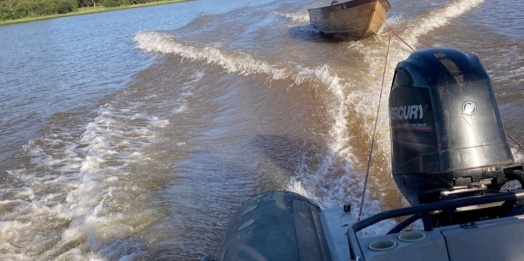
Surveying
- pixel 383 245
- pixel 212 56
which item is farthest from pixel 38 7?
pixel 383 245

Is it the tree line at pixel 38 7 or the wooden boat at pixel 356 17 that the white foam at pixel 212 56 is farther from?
the tree line at pixel 38 7

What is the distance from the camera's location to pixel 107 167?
632cm

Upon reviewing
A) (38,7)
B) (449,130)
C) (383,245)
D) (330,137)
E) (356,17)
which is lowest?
(330,137)

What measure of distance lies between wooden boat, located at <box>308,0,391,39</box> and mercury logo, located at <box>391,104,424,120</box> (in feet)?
33.5

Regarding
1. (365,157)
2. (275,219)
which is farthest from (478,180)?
(365,157)

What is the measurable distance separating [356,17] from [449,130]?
1087 cm

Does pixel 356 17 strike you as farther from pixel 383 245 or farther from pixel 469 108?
pixel 383 245

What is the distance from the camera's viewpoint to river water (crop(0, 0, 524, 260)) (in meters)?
4.70

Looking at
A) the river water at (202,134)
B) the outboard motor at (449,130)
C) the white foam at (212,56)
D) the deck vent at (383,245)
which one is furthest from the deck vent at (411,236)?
the white foam at (212,56)

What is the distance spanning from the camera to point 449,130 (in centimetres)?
271

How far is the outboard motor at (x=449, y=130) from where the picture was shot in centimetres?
264

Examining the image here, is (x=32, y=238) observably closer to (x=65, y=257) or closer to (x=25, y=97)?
(x=65, y=257)

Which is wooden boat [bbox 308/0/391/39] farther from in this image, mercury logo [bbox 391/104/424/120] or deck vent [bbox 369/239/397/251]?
deck vent [bbox 369/239/397/251]

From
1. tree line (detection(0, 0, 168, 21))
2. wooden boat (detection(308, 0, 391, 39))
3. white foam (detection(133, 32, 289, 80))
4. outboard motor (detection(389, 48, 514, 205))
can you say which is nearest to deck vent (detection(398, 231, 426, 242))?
outboard motor (detection(389, 48, 514, 205))
